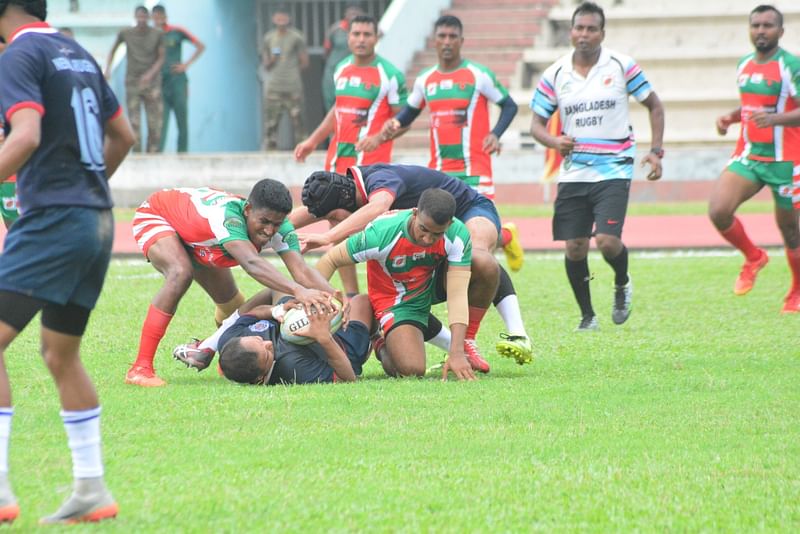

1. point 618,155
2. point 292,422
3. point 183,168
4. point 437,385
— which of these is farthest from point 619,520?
point 183,168

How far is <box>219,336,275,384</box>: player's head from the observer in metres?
7.88

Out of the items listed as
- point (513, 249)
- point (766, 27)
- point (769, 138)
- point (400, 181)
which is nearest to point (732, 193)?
point (769, 138)

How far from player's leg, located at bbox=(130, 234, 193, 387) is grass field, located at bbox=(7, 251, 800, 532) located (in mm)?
168

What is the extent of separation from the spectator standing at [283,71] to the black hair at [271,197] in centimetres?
1731

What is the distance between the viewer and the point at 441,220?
7.75m

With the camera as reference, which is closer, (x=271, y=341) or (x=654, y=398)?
(x=654, y=398)

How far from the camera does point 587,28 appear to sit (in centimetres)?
1084

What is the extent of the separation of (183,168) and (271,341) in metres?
16.2

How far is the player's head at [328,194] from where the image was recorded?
8758mm

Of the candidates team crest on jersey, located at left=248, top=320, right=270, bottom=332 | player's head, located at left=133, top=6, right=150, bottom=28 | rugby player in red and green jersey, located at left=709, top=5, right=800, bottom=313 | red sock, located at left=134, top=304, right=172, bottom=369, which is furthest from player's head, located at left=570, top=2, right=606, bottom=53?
player's head, located at left=133, top=6, right=150, bottom=28

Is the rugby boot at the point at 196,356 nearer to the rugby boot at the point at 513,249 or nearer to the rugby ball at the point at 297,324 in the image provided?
the rugby ball at the point at 297,324

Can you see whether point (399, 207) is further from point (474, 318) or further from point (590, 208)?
point (590, 208)

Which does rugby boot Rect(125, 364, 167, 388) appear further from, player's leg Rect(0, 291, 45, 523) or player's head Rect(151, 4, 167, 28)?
player's head Rect(151, 4, 167, 28)

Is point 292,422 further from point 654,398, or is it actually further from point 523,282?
point 523,282
